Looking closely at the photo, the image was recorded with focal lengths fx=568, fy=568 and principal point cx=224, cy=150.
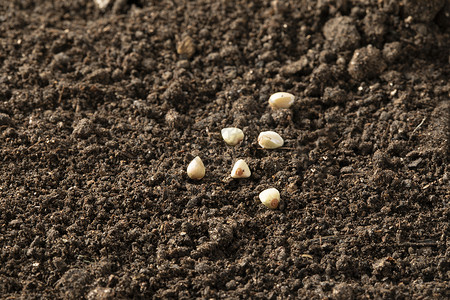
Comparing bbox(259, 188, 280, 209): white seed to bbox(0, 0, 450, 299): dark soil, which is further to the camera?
bbox(259, 188, 280, 209): white seed

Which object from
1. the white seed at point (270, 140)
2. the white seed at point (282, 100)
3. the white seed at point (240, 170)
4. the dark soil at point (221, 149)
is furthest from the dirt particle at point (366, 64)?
the white seed at point (240, 170)

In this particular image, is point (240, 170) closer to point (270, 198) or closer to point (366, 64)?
point (270, 198)

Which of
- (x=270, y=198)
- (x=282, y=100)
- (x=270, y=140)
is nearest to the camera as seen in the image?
(x=270, y=198)

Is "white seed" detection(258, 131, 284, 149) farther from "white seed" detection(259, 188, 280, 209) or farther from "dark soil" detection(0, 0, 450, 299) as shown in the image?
"white seed" detection(259, 188, 280, 209)

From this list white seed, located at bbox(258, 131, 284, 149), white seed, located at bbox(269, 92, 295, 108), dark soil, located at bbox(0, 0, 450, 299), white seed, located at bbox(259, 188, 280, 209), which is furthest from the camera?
white seed, located at bbox(269, 92, 295, 108)

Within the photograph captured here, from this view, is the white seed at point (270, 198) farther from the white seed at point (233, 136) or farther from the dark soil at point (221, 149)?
the white seed at point (233, 136)

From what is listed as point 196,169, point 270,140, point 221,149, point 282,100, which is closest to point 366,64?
point 282,100

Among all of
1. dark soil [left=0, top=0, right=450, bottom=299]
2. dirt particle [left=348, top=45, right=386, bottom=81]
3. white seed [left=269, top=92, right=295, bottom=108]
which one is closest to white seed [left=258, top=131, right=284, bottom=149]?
dark soil [left=0, top=0, right=450, bottom=299]

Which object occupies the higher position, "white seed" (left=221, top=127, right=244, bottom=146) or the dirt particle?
"white seed" (left=221, top=127, right=244, bottom=146)
